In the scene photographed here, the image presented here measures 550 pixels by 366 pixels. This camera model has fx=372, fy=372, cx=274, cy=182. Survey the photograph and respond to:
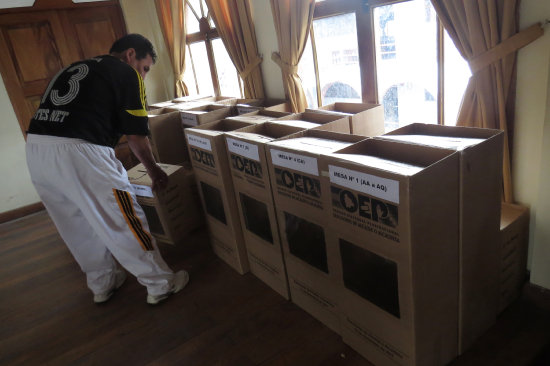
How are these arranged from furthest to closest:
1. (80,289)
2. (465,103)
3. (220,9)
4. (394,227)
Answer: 1. (220,9)
2. (80,289)
3. (465,103)
4. (394,227)

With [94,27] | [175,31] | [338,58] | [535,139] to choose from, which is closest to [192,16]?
[175,31]

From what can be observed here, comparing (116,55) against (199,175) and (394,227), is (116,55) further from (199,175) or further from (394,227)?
(394,227)

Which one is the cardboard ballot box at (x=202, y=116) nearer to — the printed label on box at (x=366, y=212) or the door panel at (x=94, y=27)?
the printed label on box at (x=366, y=212)

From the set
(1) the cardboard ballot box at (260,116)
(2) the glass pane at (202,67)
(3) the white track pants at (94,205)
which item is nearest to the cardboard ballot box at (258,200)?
(1) the cardboard ballot box at (260,116)

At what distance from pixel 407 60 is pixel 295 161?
105cm

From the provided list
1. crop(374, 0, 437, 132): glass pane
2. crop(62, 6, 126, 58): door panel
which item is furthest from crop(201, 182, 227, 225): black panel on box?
crop(62, 6, 126, 58): door panel

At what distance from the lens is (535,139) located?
4.93 ft

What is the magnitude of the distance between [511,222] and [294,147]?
3.03ft

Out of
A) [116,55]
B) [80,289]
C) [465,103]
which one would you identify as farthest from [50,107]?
[465,103]

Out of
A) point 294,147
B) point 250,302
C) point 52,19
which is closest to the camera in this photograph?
point 294,147

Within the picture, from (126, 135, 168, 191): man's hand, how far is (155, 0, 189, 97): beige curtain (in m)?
2.43

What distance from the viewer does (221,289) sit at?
2033mm

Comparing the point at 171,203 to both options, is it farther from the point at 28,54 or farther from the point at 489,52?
the point at 28,54

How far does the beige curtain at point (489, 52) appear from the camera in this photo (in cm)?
143
